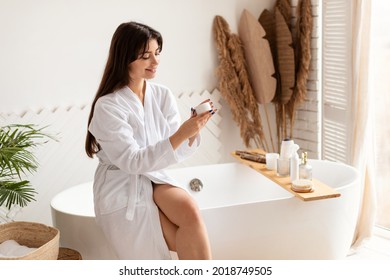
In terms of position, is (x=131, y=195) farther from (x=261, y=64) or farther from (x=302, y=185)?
(x=261, y=64)

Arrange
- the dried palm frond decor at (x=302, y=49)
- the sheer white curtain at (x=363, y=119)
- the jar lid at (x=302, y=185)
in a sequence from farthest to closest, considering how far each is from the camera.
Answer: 1. the dried palm frond decor at (x=302, y=49)
2. the sheer white curtain at (x=363, y=119)
3. the jar lid at (x=302, y=185)

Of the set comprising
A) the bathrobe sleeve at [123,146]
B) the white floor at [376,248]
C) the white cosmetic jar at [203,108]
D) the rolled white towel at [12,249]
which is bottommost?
the white floor at [376,248]

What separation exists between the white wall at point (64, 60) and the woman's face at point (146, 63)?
135 centimetres

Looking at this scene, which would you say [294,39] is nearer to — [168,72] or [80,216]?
[168,72]

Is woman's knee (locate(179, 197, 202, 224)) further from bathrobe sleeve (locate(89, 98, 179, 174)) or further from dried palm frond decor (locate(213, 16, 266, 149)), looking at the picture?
dried palm frond decor (locate(213, 16, 266, 149))

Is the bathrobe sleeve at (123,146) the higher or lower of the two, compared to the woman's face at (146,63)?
lower

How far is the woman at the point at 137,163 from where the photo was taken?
2.46 m

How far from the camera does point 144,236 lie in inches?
100

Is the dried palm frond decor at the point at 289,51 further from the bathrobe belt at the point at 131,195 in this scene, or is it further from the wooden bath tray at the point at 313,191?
the bathrobe belt at the point at 131,195

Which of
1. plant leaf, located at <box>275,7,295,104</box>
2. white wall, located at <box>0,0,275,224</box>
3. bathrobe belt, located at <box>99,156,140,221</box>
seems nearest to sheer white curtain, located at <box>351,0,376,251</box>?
plant leaf, located at <box>275,7,295,104</box>

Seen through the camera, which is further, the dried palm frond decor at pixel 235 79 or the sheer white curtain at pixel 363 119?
the dried palm frond decor at pixel 235 79

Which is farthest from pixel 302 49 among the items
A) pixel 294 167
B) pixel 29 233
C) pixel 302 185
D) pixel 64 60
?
pixel 29 233

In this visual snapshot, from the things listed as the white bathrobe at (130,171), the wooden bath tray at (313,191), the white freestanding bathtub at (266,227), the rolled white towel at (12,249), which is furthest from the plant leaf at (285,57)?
the rolled white towel at (12,249)
